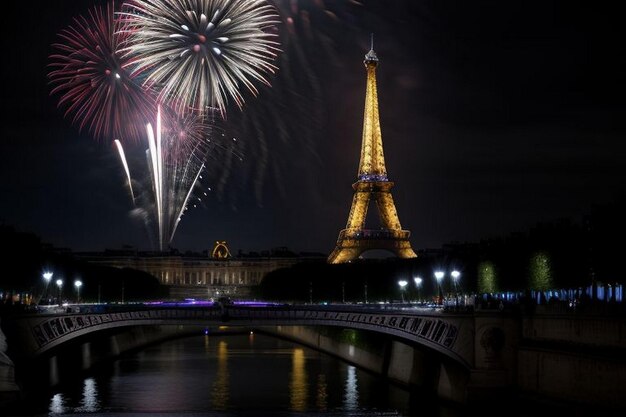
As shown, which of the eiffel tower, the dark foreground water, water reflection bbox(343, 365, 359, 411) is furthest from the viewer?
the eiffel tower

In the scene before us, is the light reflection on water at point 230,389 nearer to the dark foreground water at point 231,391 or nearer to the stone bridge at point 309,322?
the dark foreground water at point 231,391

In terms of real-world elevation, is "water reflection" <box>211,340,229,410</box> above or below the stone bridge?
below

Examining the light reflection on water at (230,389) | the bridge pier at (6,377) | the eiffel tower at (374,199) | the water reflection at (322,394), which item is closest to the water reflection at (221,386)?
the light reflection on water at (230,389)

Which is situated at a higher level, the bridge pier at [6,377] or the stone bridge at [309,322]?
the stone bridge at [309,322]

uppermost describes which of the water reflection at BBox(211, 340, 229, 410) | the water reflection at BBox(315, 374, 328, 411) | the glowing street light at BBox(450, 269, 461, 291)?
the glowing street light at BBox(450, 269, 461, 291)

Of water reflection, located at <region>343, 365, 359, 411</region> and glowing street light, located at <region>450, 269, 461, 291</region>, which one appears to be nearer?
water reflection, located at <region>343, 365, 359, 411</region>

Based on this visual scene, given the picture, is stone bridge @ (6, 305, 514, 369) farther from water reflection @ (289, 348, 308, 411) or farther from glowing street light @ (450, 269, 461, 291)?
glowing street light @ (450, 269, 461, 291)

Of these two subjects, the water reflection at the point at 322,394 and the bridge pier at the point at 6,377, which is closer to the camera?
the bridge pier at the point at 6,377

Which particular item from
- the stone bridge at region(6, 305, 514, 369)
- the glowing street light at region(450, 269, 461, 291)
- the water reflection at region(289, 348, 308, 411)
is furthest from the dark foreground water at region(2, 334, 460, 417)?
the glowing street light at region(450, 269, 461, 291)
